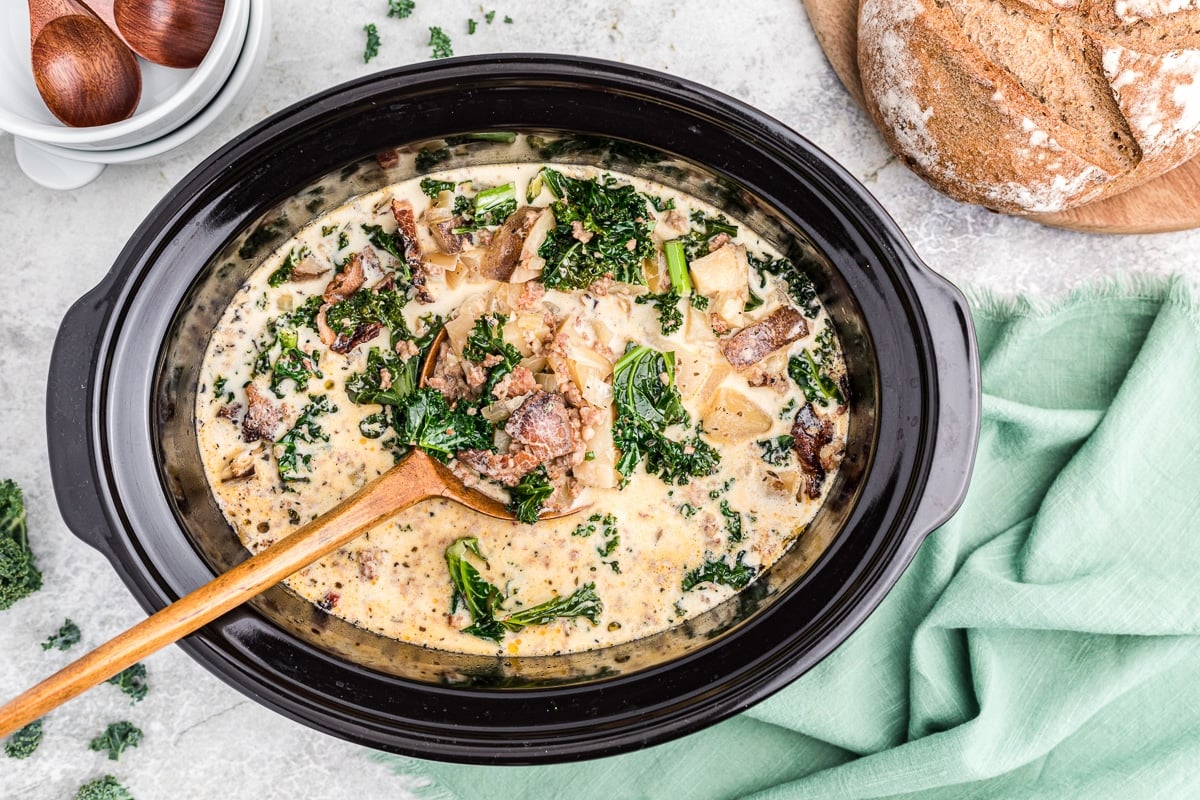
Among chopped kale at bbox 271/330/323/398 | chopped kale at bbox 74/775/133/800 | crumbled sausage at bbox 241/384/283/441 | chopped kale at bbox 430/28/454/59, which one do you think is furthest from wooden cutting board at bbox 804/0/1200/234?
chopped kale at bbox 74/775/133/800

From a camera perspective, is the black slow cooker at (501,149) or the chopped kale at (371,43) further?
the chopped kale at (371,43)

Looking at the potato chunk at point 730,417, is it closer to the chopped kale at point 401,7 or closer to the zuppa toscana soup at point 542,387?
the zuppa toscana soup at point 542,387

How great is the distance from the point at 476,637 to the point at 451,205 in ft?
4.81

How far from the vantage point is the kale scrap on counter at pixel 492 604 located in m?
3.12

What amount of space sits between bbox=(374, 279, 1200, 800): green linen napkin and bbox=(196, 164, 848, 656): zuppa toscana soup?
545 millimetres

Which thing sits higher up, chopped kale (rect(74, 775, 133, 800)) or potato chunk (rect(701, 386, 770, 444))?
potato chunk (rect(701, 386, 770, 444))

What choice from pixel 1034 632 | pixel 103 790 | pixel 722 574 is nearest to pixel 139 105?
pixel 103 790

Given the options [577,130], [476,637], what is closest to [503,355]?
[577,130]

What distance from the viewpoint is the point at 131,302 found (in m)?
2.72

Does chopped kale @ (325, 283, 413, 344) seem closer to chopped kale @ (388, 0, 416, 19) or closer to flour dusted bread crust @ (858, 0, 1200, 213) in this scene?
chopped kale @ (388, 0, 416, 19)

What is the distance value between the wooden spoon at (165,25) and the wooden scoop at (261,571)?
1.25m

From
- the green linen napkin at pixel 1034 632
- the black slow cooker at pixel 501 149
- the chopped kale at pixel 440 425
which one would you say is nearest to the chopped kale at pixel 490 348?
the chopped kale at pixel 440 425

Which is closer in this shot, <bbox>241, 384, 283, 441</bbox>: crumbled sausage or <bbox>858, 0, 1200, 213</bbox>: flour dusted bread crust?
<bbox>858, 0, 1200, 213</bbox>: flour dusted bread crust

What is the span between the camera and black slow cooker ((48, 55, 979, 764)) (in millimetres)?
2701
